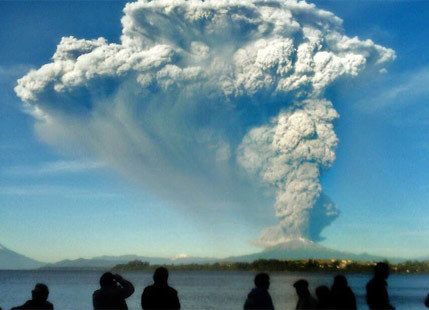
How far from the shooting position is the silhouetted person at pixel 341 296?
7.80 m

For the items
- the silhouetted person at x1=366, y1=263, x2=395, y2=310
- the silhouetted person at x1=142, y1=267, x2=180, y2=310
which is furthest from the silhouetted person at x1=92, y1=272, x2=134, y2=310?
the silhouetted person at x1=366, y1=263, x2=395, y2=310

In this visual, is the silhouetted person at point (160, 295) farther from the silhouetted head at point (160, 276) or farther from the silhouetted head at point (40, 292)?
the silhouetted head at point (40, 292)

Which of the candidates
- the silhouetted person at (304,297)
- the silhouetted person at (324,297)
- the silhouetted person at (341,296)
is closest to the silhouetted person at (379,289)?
the silhouetted person at (341,296)

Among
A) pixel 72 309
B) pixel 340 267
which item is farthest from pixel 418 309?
pixel 340 267

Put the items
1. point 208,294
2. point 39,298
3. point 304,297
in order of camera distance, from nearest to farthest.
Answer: point 39,298 < point 304,297 < point 208,294

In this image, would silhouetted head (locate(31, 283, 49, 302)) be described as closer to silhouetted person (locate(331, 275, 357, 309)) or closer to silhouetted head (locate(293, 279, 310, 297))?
silhouetted head (locate(293, 279, 310, 297))

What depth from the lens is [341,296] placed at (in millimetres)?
7801

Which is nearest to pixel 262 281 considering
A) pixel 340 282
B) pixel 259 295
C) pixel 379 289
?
pixel 259 295

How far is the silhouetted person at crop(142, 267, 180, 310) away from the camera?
26.5ft

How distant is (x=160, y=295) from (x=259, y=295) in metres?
1.51

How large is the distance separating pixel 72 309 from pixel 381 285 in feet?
115

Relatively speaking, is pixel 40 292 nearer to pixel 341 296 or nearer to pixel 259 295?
Answer: pixel 259 295

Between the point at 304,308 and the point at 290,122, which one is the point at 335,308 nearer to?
the point at 304,308

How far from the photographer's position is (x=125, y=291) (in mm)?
8422
